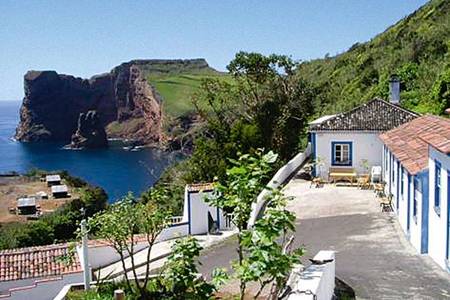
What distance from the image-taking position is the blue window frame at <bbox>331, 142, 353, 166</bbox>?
26.9m

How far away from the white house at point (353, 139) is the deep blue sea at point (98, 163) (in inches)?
2286

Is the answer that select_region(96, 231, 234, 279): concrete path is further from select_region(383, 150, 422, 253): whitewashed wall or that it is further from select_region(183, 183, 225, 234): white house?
select_region(383, 150, 422, 253): whitewashed wall

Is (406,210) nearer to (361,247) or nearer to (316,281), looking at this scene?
(361,247)

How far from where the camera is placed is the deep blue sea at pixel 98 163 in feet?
315

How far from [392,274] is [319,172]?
14268 mm

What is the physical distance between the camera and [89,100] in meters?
193

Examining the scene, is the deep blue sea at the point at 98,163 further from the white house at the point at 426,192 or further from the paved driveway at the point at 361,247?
the white house at the point at 426,192

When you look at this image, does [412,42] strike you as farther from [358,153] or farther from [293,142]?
[358,153]

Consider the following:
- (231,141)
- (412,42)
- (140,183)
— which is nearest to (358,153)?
(231,141)

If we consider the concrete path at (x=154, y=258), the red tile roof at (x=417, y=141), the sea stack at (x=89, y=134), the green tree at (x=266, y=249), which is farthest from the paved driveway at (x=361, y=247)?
the sea stack at (x=89, y=134)

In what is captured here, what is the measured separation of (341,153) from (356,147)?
2.62ft

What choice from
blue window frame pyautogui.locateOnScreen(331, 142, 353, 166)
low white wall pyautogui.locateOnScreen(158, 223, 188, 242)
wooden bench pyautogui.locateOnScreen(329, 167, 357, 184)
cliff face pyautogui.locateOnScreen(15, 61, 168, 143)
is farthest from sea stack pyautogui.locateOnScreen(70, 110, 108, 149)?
low white wall pyautogui.locateOnScreen(158, 223, 188, 242)

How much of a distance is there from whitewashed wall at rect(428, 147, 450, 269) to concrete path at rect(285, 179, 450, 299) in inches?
12.3

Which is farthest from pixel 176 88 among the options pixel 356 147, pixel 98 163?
pixel 356 147
